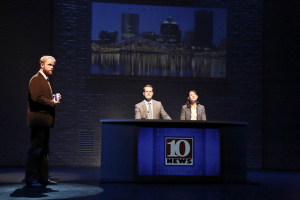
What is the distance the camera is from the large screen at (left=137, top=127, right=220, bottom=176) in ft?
19.6

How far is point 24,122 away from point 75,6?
2.60m

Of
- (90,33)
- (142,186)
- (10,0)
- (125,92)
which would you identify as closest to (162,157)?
(142,186)

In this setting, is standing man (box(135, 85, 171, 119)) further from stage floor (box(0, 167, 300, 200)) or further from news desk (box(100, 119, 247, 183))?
stage floor (box(0, 167, 300, 200))

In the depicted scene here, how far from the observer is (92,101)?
897 centimetres

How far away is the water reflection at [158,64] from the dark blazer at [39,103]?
3.47 meters

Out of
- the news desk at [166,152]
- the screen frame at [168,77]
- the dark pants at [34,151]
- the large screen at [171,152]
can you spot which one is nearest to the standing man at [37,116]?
the dark pants at [34,151]

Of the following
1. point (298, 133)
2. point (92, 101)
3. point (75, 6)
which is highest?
point (75, 6)

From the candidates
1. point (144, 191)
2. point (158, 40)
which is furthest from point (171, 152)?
point (158, 40)

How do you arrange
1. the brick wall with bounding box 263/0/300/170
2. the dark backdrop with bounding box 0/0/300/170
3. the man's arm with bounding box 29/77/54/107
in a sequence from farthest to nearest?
the brick wall with bounding box 263/0/300/170, the dark backdrop with bounding box 0/0/300/170, the man's arm with bounding box 29/77/54/107

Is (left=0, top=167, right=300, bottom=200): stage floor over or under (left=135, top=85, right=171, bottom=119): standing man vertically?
under

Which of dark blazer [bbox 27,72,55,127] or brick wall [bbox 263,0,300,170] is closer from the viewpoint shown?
dark blazer [bbox 27,72,55,127]

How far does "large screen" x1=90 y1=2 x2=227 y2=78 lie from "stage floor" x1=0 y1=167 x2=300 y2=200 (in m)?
3.24

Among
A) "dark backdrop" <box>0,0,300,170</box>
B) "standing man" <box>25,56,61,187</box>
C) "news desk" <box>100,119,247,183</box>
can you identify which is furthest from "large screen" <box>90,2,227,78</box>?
"standing man" <box>25,56,61,187</box>

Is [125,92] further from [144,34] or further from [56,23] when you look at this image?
[56,23]
